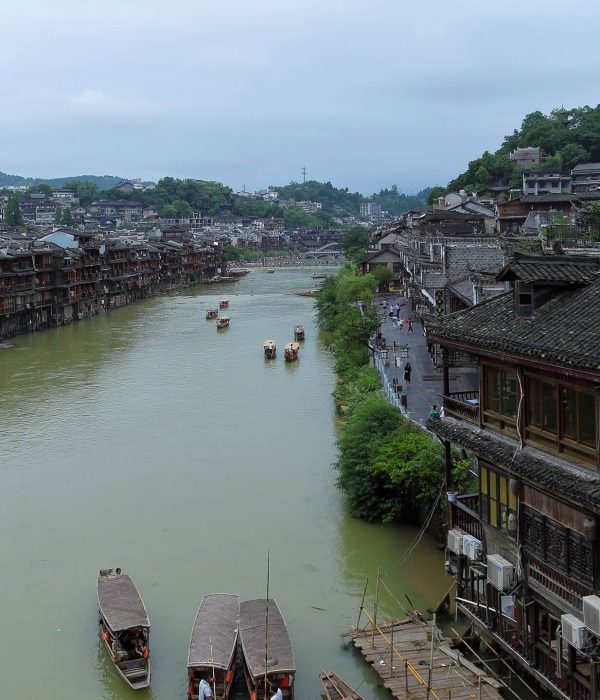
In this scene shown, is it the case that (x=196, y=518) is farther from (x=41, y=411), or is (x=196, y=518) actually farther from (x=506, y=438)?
(x=41, y=411)

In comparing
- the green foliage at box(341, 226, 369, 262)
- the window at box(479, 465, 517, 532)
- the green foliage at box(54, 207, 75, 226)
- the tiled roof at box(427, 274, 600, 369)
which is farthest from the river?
the green foliage at box(54, 207, 75, 226)

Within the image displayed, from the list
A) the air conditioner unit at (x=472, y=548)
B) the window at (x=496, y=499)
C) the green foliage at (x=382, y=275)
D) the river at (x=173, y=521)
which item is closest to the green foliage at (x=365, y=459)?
the river at (x=173, y=521)

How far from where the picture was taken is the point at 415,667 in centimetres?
1333

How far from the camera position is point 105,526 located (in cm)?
2123

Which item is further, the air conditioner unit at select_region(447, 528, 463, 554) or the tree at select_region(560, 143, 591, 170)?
the tree at select_region(560, 143, 591, 170)

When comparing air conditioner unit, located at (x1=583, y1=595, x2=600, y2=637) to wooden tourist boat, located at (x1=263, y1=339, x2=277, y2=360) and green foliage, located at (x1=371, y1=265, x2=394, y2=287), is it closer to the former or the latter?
wooden tourist boat, located at (x1=263, y1=339, x2=277, y2=360)

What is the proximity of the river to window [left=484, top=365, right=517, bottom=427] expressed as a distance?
4980 mm

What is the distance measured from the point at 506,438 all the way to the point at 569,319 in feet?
6.60

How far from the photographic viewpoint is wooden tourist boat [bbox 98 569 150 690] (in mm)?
14453

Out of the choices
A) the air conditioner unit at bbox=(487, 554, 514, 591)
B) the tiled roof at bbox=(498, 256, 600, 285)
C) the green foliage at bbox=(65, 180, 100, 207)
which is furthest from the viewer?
the green foliage at bbox=(65, 180, 100, 207)

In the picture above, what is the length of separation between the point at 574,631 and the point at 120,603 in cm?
865

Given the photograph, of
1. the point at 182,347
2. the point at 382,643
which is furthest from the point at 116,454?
the point at 182,347

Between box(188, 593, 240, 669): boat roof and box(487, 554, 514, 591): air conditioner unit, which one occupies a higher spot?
box(487, 554, 514, 591): air conditioner unit

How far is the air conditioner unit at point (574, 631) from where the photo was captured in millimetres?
10398
